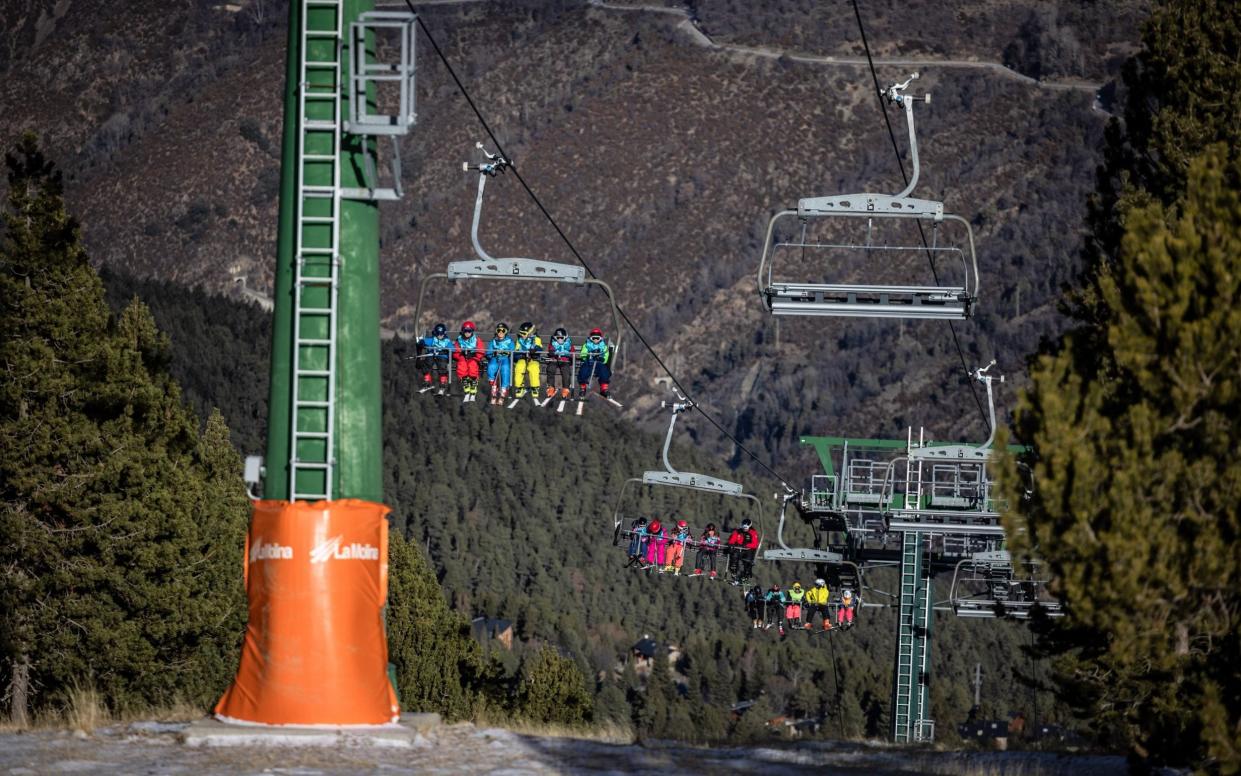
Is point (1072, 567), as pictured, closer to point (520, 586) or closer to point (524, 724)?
point (524, 724)

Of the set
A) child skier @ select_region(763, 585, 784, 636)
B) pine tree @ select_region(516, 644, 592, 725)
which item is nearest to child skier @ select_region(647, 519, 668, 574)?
child skier @ select_region(763, 585, 784, 636)

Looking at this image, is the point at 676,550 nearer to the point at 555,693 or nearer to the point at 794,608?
the point at 794,608

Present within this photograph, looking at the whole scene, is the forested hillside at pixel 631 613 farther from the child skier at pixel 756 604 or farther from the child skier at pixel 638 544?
the child skier at pixel 638 544

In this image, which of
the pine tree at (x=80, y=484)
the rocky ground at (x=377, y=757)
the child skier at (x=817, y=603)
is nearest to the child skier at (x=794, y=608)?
the child skier at (x=817, y=603)

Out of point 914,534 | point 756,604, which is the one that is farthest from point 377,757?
point 914,534

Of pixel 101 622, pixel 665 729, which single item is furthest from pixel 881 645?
pixel 101 622

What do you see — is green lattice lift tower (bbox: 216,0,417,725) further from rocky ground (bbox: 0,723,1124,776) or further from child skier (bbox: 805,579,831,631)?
child skier (bbox: 805,579,831,631)
